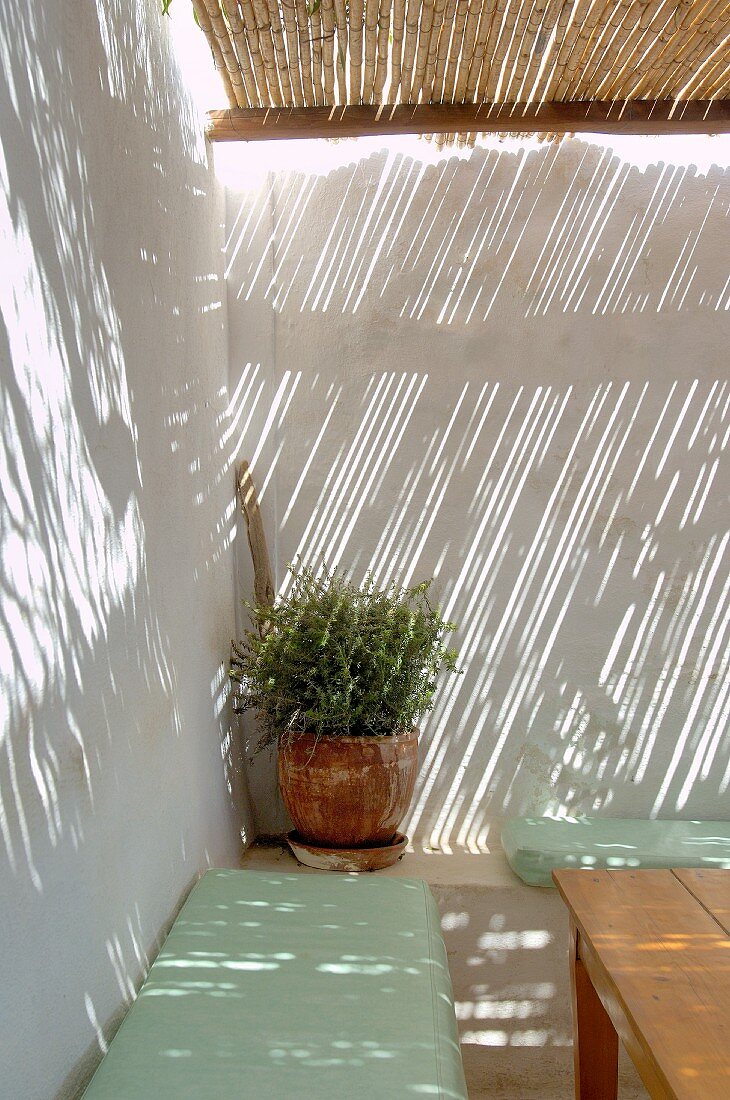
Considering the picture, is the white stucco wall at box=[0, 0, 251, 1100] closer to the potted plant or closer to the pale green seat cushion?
the pale green seat cushion

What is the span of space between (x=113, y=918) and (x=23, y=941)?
533 millimetres

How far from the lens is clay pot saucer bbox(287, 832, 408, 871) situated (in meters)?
3.38

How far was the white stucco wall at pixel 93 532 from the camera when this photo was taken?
1.66m

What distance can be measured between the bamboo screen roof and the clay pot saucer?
2760 mm

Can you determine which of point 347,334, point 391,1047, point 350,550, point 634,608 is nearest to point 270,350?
point 347,334

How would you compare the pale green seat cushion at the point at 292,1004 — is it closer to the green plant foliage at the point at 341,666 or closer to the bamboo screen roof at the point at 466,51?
the green plant foliage at the point at 341,666

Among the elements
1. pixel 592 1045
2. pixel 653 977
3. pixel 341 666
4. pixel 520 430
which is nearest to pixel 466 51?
pixel 520 430

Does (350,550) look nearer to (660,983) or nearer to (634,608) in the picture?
(634,608)

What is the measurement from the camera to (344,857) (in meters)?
3.37

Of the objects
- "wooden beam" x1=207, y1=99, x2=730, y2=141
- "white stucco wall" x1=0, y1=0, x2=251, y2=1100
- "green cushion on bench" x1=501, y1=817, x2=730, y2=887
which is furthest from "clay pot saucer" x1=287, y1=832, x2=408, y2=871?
"wooden beam" x1=207, y1=99, x2=730, y2=141

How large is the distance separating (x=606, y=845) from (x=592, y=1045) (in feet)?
3.09

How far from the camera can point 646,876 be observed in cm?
263

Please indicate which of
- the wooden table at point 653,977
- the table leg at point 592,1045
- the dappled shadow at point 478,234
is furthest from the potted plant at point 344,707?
the dappled shadow at point 478,234

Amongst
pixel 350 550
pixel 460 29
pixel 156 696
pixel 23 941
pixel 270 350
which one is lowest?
pixel 23 941
